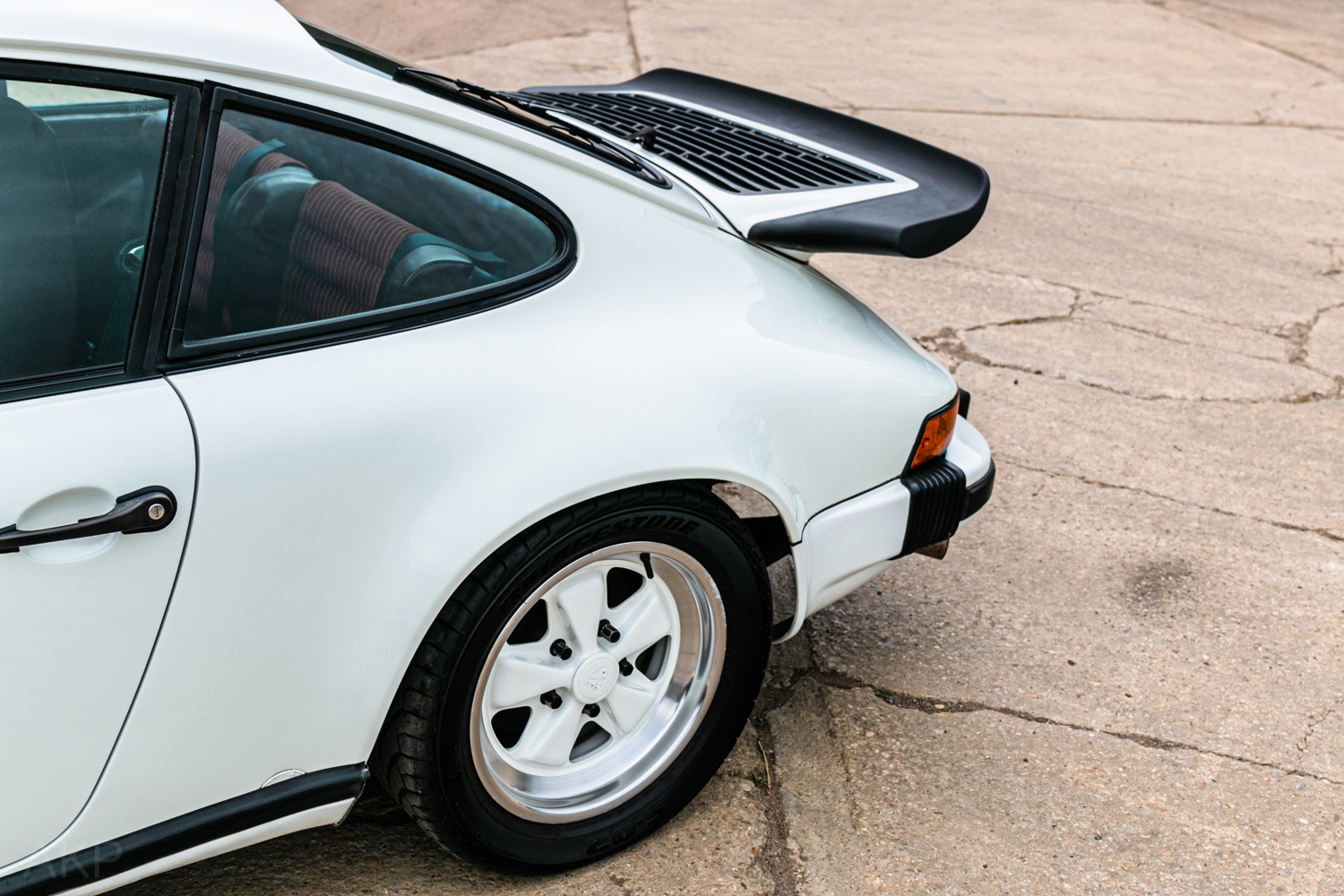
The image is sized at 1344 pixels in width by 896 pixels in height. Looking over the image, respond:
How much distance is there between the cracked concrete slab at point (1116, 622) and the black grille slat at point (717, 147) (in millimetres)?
1201

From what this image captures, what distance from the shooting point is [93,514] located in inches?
57.3

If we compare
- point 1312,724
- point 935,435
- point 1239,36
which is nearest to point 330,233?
point 935,435

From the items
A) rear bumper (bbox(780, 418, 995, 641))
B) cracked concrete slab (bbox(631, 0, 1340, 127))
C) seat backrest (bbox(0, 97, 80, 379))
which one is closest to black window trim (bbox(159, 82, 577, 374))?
seat backrest (bbox(0, 97, 80, 379))

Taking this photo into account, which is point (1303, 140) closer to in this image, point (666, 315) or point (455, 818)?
point (666, 315)

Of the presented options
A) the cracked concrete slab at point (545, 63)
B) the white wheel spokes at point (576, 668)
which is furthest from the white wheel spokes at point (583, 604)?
the cracked concrete slab at point (545, 63)

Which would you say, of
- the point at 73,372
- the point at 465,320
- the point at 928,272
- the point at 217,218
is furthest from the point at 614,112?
the point at 928,272

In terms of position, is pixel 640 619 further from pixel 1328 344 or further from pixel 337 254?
pixel 1328 344

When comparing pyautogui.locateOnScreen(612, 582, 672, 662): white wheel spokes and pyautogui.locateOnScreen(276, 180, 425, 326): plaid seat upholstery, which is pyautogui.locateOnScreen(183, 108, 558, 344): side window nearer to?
pyautogui.locateOnScreen(276, 180, 425, 326): plaid seat upholstery

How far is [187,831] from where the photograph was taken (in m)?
1.66

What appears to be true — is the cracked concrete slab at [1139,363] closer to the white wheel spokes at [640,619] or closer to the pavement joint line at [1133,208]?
the pavement joint line at [1133,208]

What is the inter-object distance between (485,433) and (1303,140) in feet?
25.6

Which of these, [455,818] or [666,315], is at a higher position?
[666,315]

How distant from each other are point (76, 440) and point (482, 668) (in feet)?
2.33

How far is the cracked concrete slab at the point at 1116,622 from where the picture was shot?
9.22 ft
